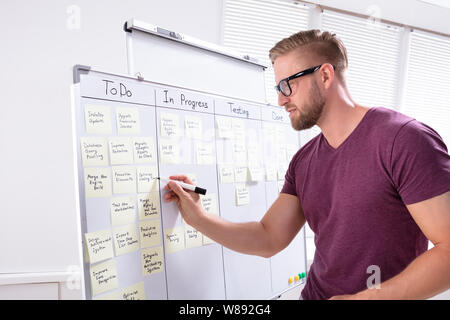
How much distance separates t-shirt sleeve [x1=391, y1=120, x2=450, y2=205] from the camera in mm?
809

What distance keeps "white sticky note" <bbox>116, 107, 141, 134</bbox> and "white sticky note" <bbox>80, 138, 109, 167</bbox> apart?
0.07 m

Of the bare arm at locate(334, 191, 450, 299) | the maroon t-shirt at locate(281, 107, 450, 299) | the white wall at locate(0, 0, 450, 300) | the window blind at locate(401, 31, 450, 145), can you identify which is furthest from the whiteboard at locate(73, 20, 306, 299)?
the window blind at locate(401, 31, 450, 145)

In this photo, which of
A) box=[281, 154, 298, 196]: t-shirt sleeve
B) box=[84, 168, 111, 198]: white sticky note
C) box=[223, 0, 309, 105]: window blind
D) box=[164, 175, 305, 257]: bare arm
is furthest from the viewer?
box=[223, 0, 309, 105]: window blind

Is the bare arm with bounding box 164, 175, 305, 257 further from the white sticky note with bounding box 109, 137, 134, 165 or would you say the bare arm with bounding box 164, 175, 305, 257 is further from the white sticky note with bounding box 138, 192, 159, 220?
the white sticky note with bounding box 109, 137, 134, 165

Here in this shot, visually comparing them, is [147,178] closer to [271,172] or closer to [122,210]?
[122,210]

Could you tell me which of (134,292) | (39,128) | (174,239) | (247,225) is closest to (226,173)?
(247,225)

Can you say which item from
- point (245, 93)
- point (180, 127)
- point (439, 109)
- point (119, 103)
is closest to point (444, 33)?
point (439, 109)

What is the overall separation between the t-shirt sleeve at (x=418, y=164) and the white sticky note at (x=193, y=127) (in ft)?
2.13

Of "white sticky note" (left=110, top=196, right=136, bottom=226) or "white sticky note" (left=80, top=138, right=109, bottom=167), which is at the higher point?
"white sticky note" (left=80, top=138, right=109, bottom=167)

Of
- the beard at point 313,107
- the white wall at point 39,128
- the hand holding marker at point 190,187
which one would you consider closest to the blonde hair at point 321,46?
the beard at point 313,107

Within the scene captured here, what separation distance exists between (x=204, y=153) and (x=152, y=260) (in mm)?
423

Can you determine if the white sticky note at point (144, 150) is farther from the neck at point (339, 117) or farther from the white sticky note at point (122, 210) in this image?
the neck at point (339, 117)

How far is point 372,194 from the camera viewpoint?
96cm
